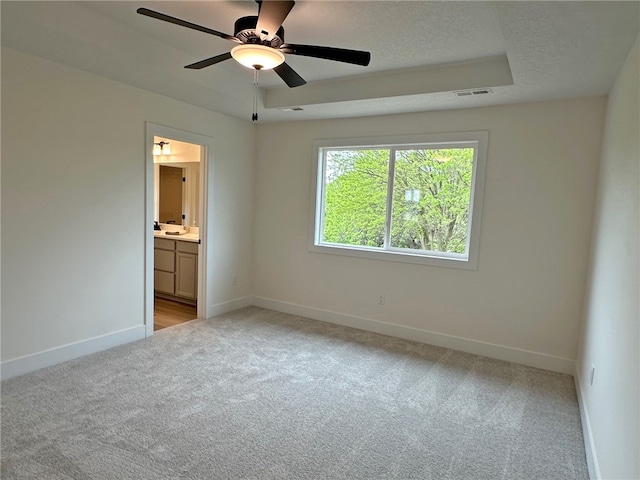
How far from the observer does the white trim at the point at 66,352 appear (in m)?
2.85

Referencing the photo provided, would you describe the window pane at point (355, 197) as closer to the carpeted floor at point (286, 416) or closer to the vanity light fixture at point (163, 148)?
the carpeted floor at point (286, 416)

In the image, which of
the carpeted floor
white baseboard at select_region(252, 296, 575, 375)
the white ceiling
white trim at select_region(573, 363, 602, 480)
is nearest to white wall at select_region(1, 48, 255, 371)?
the white ceiling

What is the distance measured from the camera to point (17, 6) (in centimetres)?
214

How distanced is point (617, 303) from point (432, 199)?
2.20 m

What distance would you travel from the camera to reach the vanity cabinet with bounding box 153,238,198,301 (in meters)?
4.90

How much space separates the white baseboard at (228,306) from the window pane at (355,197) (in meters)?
1.37

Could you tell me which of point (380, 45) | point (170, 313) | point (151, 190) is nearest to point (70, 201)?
point (151, 190)

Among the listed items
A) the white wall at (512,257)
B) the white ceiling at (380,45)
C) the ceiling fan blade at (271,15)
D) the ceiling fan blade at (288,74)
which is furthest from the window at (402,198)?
the ceiling fan blade at (271,15)

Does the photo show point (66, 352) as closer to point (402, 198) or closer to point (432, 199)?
point (402, 198)

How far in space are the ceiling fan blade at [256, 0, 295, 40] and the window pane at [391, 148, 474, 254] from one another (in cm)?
241

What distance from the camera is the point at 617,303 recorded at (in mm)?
1994

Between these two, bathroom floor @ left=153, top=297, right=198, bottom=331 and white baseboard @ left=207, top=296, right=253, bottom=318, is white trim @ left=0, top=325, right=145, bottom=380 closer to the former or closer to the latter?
bathroom floor @ left=153, top=297, right=198, bottom=331

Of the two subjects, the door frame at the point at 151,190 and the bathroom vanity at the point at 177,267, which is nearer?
the door frame at the point at 151,190

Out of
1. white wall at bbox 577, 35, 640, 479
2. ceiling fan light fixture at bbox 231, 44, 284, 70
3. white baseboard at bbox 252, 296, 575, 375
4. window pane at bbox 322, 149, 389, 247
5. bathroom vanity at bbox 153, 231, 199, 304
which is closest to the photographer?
white wall at bbox 577, 35, 640, 479
